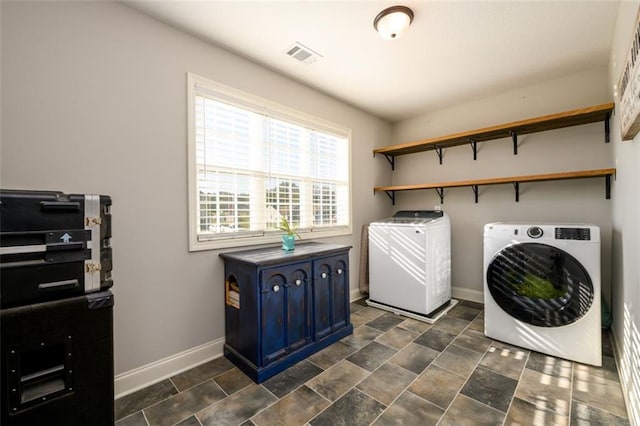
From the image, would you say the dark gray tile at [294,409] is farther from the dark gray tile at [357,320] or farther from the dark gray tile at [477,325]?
the dark gray tile at [477,325]

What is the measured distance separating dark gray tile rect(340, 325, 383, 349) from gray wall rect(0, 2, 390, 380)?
1100mm

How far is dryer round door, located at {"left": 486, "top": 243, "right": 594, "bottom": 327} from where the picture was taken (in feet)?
6.38

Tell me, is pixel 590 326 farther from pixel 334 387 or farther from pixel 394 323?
pixel 334 387

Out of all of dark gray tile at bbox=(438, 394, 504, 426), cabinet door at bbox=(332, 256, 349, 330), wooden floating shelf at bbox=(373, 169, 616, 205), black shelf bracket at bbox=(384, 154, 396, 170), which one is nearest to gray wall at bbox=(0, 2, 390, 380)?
cabinet door at bbox=(332, 256, 349, 330)

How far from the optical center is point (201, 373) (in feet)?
6.34

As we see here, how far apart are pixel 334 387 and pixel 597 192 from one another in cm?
297

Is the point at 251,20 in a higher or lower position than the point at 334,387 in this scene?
higher

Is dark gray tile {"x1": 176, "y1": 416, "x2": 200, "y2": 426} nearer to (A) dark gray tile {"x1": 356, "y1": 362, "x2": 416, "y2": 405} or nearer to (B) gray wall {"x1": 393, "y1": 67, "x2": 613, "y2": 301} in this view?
(A) dark gray tile {"x1": 356, "y1": 362, "x2": 416, "y2": 405}

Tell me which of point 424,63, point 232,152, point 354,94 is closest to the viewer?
point 232,152

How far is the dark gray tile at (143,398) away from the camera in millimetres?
1569

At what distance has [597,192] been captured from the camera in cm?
256

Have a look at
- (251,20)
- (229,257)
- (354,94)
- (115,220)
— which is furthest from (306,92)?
(115,220)

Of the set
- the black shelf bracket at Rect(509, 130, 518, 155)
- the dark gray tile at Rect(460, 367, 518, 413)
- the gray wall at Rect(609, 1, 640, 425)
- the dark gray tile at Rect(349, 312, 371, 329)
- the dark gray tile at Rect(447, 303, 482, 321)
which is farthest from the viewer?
the black shelf bracket at Rect(509, 130, 518, 155)

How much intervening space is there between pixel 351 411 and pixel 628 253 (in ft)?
6.34
